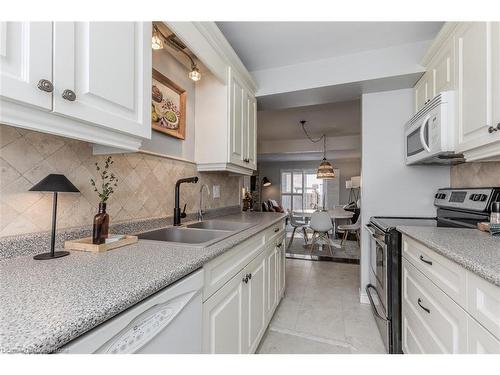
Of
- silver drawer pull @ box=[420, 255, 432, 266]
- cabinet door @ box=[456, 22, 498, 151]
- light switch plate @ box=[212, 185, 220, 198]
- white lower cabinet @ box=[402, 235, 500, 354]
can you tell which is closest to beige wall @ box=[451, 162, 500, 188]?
cabinet door @ box=[456, 22, 498, 151]

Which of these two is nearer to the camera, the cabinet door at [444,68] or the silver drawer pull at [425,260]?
the silver drawer pull at [425,260]

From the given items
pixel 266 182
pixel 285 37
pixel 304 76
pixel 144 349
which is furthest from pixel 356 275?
pixel 266 182

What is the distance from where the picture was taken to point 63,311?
473 mm

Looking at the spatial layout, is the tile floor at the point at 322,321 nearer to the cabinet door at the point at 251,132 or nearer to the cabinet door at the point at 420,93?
the cabinet door at the point at 251,132

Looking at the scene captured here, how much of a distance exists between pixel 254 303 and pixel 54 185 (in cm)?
120

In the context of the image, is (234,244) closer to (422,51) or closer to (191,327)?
(191,327)

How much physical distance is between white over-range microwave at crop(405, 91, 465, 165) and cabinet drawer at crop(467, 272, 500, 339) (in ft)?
3.51

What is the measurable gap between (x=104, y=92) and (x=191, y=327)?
2.84 feet

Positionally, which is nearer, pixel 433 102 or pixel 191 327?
pixel 191 327

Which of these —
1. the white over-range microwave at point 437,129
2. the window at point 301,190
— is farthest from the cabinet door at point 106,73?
the window at point 301,190

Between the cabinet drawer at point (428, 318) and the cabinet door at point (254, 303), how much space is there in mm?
885

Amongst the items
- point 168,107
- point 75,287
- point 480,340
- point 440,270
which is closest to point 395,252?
point 440,270

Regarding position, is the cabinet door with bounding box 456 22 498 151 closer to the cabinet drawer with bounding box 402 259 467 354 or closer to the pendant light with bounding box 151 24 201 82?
the cabinet drawer with bounding box 402 259 467 354

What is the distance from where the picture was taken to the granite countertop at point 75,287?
0.41 meters
